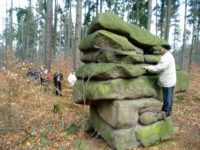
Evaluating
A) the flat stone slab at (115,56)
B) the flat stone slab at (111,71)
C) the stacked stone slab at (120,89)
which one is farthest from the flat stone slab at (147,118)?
the flat stone slab at (115,56)

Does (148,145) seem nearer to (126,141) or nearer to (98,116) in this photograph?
(126,141)

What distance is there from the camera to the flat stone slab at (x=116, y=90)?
3139mm

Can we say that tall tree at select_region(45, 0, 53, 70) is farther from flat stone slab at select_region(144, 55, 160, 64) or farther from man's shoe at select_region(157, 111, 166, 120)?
man's shoe at select_region(157, 111, 166, 120)

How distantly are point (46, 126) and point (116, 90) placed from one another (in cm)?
319

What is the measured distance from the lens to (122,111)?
3211 mm

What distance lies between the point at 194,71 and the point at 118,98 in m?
7.55

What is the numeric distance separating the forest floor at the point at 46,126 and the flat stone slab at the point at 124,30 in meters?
2.21

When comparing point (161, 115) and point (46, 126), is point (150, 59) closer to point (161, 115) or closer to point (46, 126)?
point (161, 115)

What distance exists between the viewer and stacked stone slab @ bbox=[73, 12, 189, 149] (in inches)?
126

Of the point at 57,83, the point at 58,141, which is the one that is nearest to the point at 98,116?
the point at 58,141

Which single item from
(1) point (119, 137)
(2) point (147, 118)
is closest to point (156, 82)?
(2) point (147, 118)

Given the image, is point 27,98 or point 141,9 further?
point 141,9

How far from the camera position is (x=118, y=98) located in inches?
128

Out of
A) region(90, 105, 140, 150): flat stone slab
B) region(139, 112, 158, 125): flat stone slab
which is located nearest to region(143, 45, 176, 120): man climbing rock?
region(139, 112, 158, 125): flat stone slab
